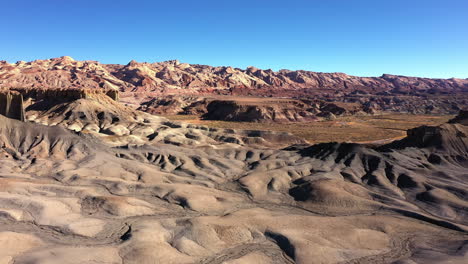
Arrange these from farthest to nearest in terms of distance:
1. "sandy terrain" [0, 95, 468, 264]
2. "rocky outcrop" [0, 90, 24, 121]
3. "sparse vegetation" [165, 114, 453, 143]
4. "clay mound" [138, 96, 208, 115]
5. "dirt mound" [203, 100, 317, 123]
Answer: "clay mound" [138, 96, 208, 115] → "dirt mound" [203, 100, 317, 123] → "sparse vegetation" [165, 114, 453, 143] → "rocky outcrop" [0, 90, 24, 121] → "sandy terrain" [0, 95, 468, 264]

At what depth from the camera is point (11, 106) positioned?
66.0 m

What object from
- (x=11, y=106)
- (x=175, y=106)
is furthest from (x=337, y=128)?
(x=11, y=106)

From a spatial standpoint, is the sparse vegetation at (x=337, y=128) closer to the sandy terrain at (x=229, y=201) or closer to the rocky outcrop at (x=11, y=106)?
the sandy terrain at (x=229, y=201)

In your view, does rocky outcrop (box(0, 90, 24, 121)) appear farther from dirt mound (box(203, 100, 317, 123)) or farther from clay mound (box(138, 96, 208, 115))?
clay mound (box(138, 96, 208, 115))

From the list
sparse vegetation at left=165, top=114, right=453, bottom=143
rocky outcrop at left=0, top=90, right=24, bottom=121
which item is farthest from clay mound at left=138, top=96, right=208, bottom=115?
rocky outcrop at left=0, top=90, right=24, bottom=121

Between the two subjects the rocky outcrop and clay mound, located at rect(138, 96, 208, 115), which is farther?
clay mound, located at rect(138, 96, 208, 115)

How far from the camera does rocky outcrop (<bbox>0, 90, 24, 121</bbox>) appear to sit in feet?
215

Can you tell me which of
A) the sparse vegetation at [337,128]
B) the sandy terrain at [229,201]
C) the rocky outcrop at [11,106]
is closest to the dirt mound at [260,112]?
the sparse vegetation at [337,128]

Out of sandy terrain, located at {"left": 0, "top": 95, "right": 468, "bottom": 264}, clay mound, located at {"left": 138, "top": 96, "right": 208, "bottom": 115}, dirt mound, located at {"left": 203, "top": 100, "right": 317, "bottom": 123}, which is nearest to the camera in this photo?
sandy terrain, located at {"left": 0, "top": 95, "right": 468, "bottom": 264}

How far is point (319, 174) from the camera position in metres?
50.1

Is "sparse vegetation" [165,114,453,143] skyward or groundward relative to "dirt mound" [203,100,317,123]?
groundward

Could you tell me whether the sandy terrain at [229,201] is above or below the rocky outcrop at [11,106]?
below

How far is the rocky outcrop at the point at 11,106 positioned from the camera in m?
65.6

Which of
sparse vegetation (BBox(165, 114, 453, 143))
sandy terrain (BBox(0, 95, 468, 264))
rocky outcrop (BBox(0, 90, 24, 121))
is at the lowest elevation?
sandy terrain (BBox(0, 95, 468, 264))
